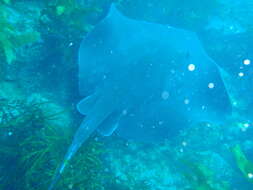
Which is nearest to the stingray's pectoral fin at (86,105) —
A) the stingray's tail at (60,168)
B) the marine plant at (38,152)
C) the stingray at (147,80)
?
the stingray at (147,80)

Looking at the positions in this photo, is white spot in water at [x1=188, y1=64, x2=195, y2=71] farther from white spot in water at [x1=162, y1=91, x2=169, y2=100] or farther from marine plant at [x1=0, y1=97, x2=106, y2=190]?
marine plant at [x1=0, y1=97, x2=106, y2=190]

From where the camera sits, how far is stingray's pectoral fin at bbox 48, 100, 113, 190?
3766 mm

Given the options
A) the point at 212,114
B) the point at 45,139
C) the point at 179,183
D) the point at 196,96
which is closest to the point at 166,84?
the point at 196,96

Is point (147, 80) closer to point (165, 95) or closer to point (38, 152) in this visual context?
point (165, 95)

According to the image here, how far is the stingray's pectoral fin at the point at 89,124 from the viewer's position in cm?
377

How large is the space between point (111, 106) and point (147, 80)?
920 mm

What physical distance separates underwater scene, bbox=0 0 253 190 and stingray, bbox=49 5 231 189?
2 cm

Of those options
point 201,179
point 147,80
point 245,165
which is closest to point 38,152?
point 147,80

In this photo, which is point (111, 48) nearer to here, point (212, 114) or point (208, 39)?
point (212, 114)

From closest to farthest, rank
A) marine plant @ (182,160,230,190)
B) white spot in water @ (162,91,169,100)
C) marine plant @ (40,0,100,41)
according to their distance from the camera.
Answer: white spot in water @ (162,91,169,100), marine plant @ (182,160,230,190), marine plant @ (40,0,100,41)

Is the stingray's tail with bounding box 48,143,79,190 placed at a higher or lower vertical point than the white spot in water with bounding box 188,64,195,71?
lower

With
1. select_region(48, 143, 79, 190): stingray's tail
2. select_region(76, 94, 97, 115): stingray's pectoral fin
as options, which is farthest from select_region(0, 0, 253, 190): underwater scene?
select_region(48, 143, 79, 190): stingray's tail

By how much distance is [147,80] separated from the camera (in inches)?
207

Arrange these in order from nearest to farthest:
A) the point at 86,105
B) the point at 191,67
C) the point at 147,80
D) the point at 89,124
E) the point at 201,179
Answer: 1. the point at 89,124
2. the point at 86,105
3. the point at 147,80
4. the point at 191,67
5. the point at 201,179
